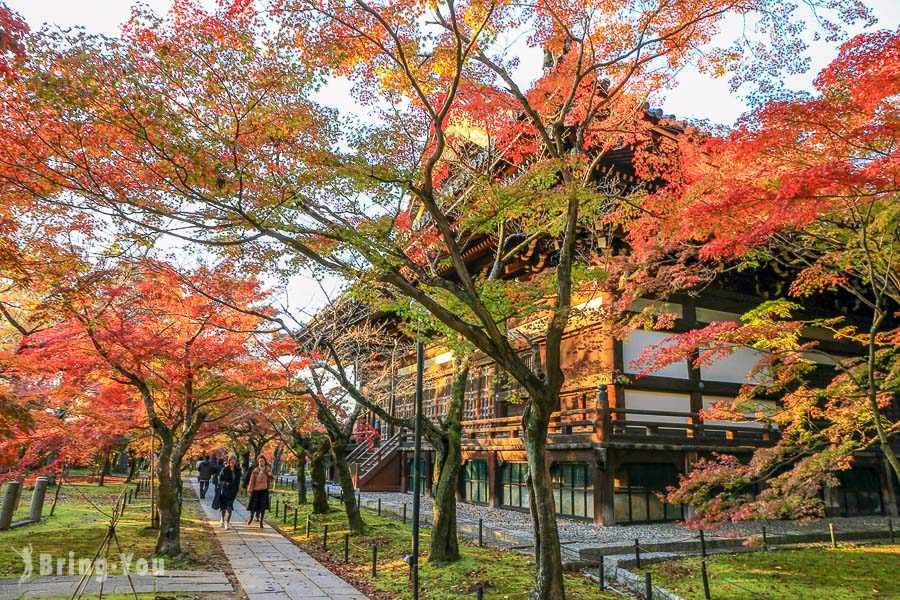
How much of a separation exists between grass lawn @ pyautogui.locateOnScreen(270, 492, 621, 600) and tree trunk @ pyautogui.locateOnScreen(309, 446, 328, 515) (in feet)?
14.9

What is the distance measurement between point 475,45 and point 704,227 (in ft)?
14.2

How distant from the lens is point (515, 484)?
17125 mm

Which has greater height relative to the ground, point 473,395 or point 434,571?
point 473,395

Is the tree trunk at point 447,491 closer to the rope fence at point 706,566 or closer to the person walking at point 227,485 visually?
the rope fence at point 706,566

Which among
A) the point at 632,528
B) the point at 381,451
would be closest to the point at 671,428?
the point at 632,528

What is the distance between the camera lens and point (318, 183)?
683cm

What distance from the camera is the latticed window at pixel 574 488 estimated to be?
14258 mm

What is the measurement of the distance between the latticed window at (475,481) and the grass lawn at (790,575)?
377 inches

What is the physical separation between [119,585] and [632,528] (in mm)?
10180

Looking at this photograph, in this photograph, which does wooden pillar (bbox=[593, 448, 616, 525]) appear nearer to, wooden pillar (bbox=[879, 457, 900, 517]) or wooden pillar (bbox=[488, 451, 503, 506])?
wooden pillar (bbox=[488, 451, 503, 506])

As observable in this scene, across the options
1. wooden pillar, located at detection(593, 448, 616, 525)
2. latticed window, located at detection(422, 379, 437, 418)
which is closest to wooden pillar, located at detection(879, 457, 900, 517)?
wooden pillar, located at detection(593, 448, 616, 525)

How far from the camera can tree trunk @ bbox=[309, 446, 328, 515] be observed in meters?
18.2

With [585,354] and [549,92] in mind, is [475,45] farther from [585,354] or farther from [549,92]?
[585,354]

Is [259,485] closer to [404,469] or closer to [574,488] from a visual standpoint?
[574,488]
